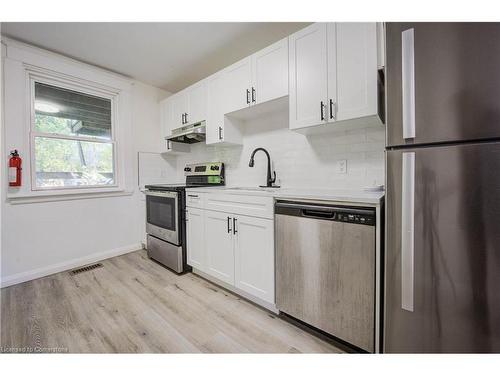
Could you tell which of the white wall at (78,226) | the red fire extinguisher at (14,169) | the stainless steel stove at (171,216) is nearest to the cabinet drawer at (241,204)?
the stainless steel stove at (171,216)

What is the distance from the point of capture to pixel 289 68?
5.89ft

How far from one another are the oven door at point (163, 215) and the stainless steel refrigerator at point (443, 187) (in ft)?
6.57

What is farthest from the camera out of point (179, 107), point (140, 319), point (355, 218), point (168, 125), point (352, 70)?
point (168, 125)

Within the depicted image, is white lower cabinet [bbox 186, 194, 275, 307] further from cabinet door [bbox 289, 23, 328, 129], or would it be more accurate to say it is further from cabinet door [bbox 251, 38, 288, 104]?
cabinet door [bbox 251, 38, 288, 104]

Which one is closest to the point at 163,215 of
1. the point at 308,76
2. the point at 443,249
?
the point at 308,76

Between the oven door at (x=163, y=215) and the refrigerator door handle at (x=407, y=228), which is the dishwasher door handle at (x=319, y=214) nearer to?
the refrigerator door handle at (x=407, y=228)

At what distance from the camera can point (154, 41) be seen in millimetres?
2252

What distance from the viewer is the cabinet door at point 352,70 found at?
4.57ft

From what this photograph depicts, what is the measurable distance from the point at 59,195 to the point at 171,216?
139 cm

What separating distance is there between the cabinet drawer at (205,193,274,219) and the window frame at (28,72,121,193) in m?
1.77

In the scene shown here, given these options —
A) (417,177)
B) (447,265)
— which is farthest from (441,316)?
(417,177)

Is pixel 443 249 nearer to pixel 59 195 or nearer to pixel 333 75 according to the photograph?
pixel 333 75

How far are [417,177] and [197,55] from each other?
8.35 feet
